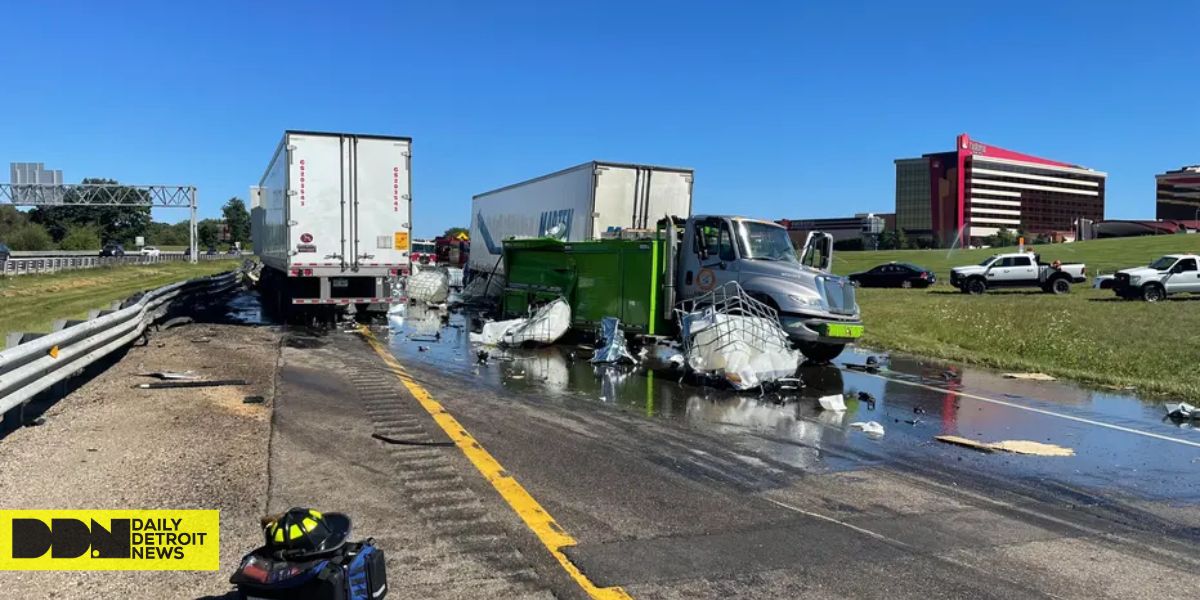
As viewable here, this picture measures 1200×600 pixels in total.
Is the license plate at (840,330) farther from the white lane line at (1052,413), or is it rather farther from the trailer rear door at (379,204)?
the trailer rear door at (379,204)

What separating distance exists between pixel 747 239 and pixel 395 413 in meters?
6.81

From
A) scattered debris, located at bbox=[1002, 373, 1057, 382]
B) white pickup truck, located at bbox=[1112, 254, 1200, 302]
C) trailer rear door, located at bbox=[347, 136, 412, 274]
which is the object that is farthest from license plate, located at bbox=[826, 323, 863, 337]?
white pickup truck, located at bbox=[1112, 254, 1200, 302]

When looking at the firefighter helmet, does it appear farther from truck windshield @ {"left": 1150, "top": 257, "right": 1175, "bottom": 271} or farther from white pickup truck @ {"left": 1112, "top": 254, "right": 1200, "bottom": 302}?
truck windshield @ {"left": 1150, "top": 257, "right": 1175, "bottom": 271}

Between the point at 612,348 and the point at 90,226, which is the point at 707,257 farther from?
the point at 90,226

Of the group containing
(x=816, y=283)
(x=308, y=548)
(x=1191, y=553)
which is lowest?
(x=1191, y=553)

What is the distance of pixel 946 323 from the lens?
1991 cm

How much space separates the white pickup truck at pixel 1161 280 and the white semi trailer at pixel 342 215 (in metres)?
25.8

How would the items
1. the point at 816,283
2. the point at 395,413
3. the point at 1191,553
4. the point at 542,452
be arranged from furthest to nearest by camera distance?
the point at 816,283
the point at 395,413
the point at 542,452
the point at 1191,553

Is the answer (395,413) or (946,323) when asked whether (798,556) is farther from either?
(946,323)

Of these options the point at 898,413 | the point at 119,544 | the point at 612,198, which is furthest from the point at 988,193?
the point at 119,544

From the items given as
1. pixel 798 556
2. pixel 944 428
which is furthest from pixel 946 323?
pixel 798 556

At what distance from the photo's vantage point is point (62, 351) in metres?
7.48

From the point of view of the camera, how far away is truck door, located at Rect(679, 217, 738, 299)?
1261 centimetres

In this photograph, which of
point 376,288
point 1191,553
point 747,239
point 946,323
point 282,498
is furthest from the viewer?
point 946,323
